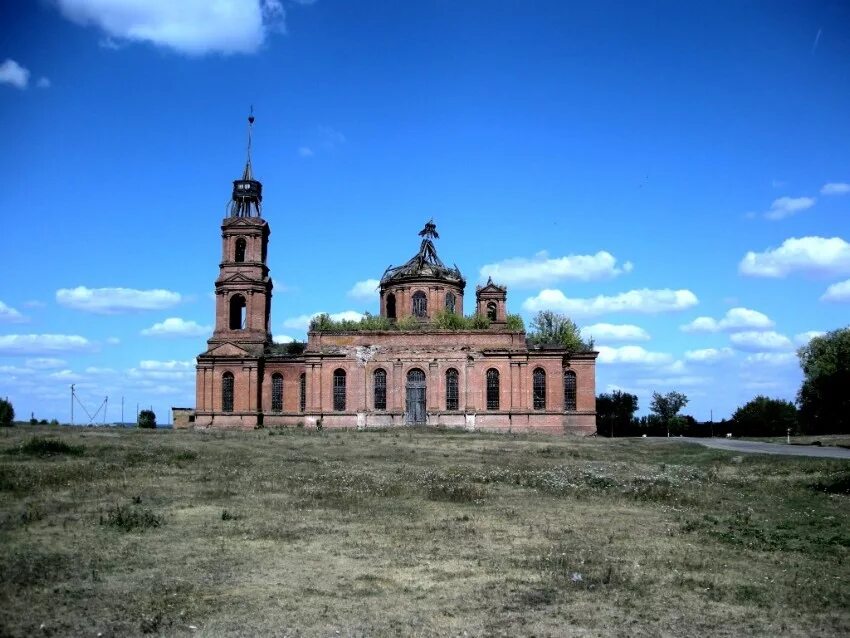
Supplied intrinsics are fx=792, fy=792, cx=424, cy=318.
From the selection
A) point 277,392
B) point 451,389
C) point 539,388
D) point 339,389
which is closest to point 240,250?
point 277,392

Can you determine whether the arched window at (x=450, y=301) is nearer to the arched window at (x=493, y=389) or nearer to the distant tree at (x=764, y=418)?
the arched window at (x=493, y=389)

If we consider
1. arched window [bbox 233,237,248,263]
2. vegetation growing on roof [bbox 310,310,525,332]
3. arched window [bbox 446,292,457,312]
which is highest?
arched window [bbox 233,237,248,263]

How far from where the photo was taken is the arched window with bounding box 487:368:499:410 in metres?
55.1

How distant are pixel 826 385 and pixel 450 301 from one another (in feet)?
114

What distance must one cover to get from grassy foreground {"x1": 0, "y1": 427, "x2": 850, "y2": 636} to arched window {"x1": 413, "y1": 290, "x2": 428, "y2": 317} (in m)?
34.7

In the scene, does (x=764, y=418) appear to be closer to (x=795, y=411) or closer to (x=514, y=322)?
(x=795, y=411)

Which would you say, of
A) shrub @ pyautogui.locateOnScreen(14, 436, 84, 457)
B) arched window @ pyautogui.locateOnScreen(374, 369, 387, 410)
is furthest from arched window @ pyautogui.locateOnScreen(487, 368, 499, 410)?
shrub @ pyautogui.locateOnScreen(14, 436, 84, 457)

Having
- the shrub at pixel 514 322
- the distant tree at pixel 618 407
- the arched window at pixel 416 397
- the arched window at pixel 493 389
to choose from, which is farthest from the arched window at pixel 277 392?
the distant tree at pixel 618 407

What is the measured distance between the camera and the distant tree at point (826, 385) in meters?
68.0

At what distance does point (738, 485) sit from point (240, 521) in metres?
15.7

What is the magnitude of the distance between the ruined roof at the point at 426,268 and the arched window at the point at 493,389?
10462 millimetres

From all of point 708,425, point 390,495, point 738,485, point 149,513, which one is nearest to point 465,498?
point 390,495

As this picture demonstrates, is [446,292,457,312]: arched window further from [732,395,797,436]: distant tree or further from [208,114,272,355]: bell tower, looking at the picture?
[732,395,797,436]: distant tree

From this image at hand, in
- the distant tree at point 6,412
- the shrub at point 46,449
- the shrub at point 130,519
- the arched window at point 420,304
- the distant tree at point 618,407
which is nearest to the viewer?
the shrub at point 130,519
